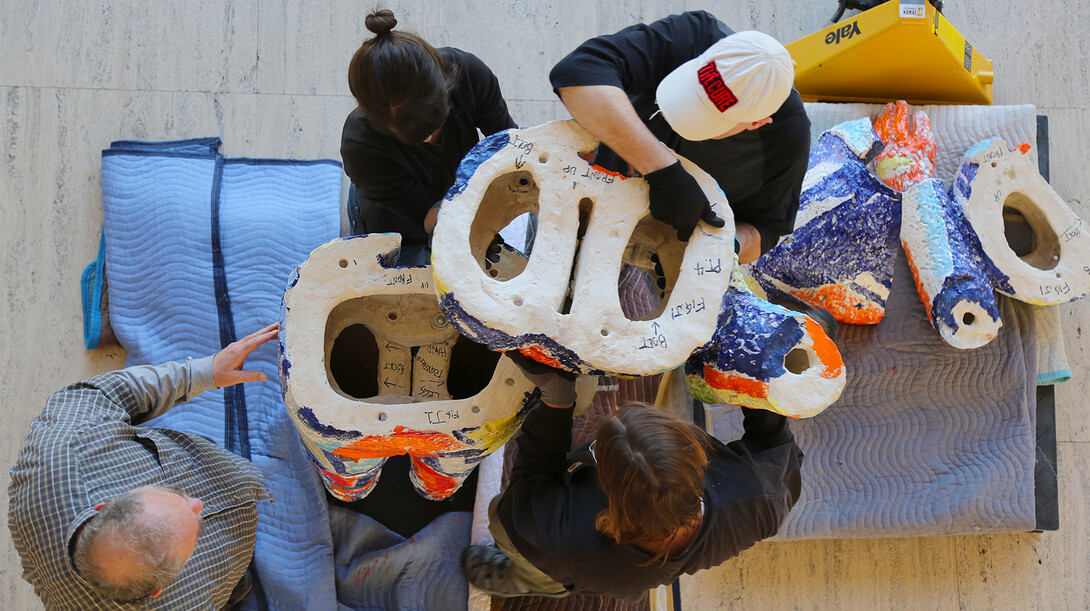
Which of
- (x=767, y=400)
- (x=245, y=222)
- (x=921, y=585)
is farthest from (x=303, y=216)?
(x=921, y=585)

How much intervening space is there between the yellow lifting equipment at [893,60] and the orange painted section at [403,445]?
61.3 inches

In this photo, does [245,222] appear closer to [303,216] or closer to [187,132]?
[303,216]

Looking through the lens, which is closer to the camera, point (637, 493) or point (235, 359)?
point (637, 493)

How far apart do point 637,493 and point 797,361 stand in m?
0.36

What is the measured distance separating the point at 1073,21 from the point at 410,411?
259 cm

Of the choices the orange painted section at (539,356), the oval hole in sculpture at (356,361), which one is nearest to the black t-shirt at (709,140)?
the orange painted section at (539,356)

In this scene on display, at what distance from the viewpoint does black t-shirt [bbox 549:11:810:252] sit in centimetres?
129

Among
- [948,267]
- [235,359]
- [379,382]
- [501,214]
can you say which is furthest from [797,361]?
[235,359]

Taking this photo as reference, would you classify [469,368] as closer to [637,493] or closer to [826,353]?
[637,493]

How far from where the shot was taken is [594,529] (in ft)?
4.72

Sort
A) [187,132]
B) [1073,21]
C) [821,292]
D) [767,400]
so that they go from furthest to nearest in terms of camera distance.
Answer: [1073,21] < [187,132] < [821,292] < [767,400]

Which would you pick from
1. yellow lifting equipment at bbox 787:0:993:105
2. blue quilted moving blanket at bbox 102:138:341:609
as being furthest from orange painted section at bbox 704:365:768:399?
yellow lifting equipment at bbox 787:0:993:105

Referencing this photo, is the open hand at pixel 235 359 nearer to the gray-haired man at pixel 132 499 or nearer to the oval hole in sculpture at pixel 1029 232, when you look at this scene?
the gray-haired man at pixel 132 499

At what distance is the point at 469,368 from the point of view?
1720 millimetres
